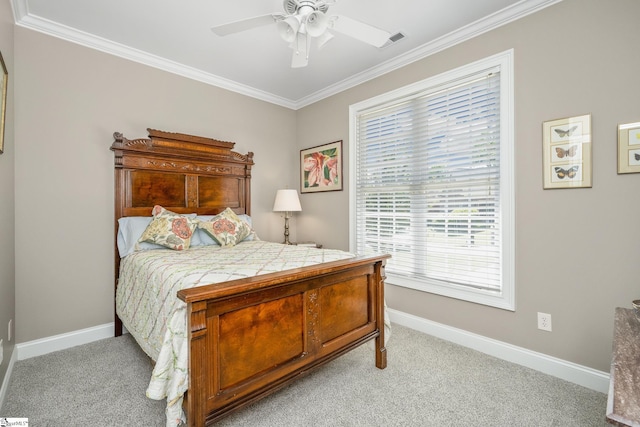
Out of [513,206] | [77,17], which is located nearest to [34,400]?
[77,17]

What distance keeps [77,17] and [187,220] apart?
1842mm

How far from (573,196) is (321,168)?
8.47 feet

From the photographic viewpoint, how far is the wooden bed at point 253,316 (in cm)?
129

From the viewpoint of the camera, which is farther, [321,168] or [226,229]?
[321,168]

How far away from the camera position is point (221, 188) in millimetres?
3447

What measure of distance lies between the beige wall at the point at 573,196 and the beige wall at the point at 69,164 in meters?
3.17

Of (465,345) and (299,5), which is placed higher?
(299,5)

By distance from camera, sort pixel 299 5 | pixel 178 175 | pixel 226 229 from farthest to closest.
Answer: pixel 178 175, pixel 226 229, pixel 299 5

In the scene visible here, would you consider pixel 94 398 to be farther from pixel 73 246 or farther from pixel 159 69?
pixel 159 69

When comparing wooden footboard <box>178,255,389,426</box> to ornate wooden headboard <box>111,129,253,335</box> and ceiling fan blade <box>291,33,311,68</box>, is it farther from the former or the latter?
ornate wooden headboard <box>111,129,253,335</box>

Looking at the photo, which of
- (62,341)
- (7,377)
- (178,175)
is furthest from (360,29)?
(62,341)

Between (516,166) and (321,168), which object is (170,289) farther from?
(321,168)

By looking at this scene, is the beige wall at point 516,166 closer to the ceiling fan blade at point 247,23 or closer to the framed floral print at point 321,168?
the framed floral print at point 321,168

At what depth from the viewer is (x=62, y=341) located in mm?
2482
